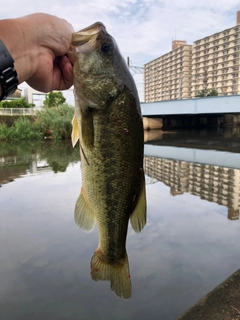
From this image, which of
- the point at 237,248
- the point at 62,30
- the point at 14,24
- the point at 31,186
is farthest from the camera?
the point at 31,186

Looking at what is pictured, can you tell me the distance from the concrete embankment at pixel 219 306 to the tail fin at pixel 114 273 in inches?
75.5

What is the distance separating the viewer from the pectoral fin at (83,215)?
2.21 metres

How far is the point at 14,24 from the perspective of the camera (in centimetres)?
195

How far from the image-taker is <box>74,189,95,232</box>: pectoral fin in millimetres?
2213

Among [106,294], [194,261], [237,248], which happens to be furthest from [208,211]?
[106,294]

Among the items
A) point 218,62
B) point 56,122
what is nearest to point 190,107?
point 56,122

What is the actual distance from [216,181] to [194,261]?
7541mm

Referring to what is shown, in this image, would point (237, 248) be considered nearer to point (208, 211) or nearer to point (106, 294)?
point (208, 211)

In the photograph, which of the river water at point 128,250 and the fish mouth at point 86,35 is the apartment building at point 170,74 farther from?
the fish mouth at point 86,35

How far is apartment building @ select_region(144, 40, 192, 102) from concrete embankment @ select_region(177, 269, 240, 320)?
114 m

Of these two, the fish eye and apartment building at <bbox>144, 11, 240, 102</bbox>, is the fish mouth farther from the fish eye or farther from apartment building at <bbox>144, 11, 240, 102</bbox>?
apartment building at <bbox>144, 11, 240, 102</bbox>

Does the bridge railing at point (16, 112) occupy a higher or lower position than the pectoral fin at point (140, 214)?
higher

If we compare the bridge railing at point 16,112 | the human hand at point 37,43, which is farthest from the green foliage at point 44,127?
the human hand at point 37,43

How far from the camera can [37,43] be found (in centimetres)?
211
